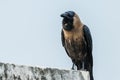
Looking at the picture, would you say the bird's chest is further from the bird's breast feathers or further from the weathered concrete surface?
the weathered concrete surface

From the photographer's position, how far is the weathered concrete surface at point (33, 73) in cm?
453

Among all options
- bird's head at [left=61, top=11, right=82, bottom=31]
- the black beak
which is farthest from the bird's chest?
the black beak

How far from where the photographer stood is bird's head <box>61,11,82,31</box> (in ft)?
34.6

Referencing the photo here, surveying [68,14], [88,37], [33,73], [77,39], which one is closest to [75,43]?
[77,39]

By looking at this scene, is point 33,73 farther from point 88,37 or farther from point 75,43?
point 88,37

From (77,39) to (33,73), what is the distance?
5.82 m

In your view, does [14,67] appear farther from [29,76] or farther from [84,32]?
[84,32]

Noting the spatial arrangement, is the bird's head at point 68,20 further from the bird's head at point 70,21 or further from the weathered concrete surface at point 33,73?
the weathered concrete surface at point 33,73

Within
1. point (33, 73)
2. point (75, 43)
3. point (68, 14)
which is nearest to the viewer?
point (33, 73)

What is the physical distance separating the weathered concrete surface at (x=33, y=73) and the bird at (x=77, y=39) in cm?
529

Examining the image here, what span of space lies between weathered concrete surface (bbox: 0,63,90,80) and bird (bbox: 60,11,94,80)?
17.3ft

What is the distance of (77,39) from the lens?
10477 mm

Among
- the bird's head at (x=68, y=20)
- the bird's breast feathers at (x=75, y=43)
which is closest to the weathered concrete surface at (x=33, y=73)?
the bird's breast feathers at (x=75, y=43)

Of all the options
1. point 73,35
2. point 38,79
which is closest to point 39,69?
point 38,79
